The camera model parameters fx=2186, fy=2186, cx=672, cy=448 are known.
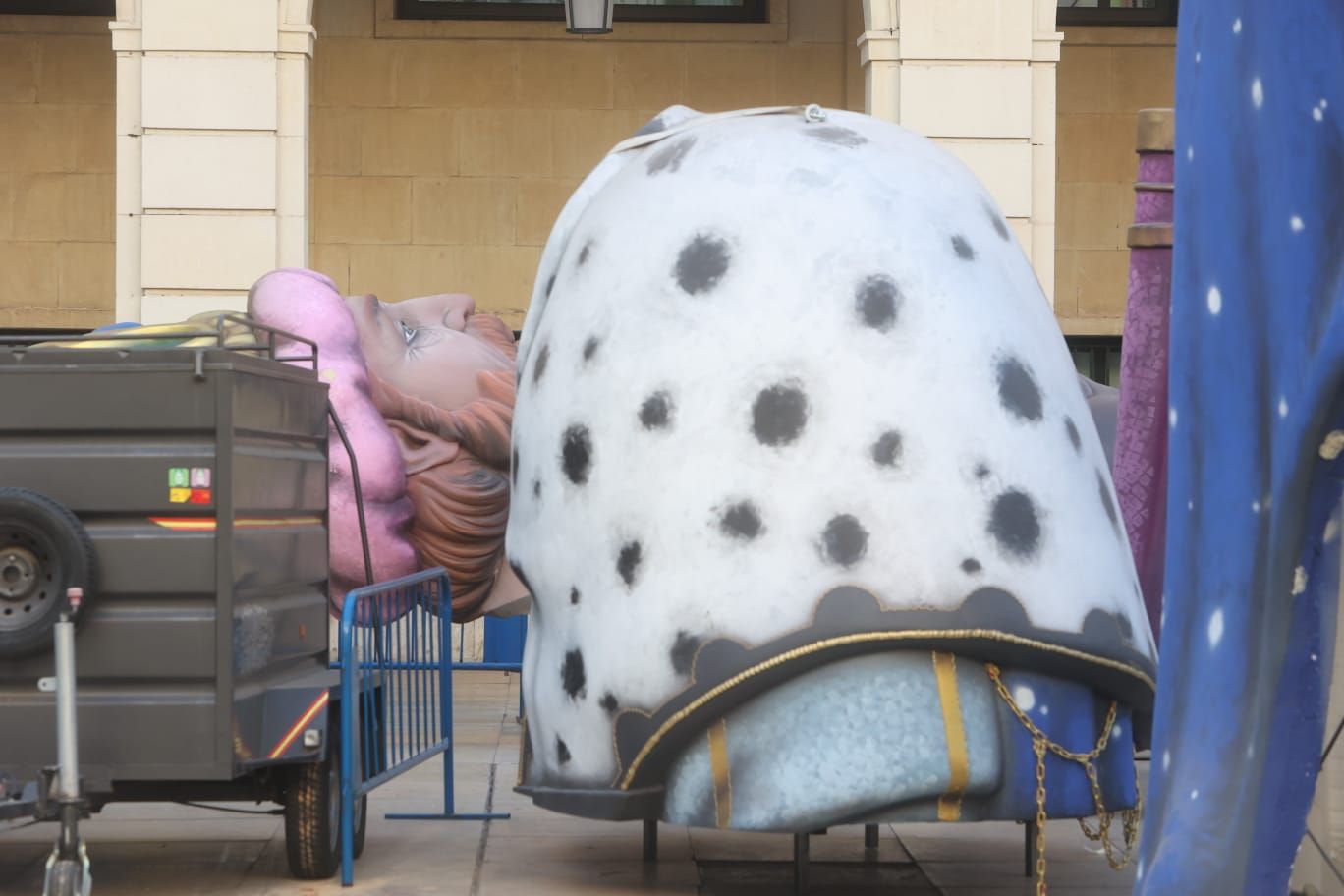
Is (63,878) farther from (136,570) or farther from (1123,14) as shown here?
(1123,14)

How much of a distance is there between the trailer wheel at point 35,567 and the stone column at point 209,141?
6.50 metres

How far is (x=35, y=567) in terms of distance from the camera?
6.47 m

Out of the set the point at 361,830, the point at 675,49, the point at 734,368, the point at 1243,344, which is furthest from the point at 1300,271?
the point at 675,49

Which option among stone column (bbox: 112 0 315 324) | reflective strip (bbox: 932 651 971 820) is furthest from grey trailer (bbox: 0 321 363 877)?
stone column (bbox: 112 0 315 324)

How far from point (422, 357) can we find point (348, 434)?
2.27 feet

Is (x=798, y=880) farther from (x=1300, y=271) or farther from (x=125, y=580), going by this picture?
(x=1300, y=271)

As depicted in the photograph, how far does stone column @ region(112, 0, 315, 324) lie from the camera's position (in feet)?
42.3

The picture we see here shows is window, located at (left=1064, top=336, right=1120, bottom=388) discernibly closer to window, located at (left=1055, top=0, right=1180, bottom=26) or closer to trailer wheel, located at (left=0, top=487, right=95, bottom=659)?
window, located at (left=1055, top=0, right=1180, bottom=26)

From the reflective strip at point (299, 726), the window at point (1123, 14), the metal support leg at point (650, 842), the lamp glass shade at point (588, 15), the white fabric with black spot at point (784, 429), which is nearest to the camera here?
the white fabric with black spot at point (784, 429)

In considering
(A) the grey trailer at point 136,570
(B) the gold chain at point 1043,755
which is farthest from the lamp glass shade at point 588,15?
(B) the gold chain at point 1043,755

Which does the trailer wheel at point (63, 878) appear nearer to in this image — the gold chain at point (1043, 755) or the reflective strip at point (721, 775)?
the reflective strip at point (721, 775)

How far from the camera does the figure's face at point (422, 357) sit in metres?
10.3

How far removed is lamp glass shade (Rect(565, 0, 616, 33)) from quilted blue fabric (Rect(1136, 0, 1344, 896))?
290 inches

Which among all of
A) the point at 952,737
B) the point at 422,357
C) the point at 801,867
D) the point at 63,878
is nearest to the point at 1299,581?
the point at 952,737
